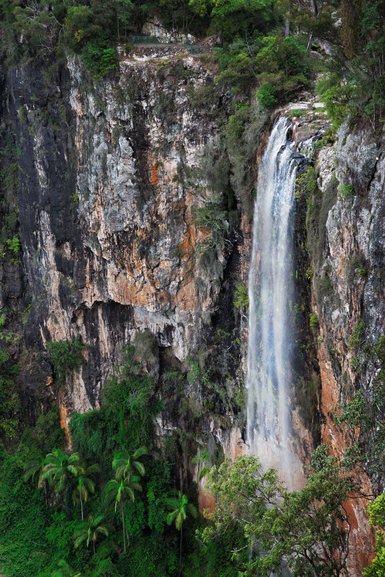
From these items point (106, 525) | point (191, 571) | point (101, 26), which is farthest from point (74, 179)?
point (191, 571)

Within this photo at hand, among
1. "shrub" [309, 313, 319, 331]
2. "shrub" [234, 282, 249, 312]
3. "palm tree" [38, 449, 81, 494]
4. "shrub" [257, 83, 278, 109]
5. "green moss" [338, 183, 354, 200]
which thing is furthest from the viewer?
Result: "palm tree" [38, 449, 81, 494]

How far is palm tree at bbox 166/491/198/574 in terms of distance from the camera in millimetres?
15125

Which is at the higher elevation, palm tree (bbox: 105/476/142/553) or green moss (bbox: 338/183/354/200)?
green moss (bbox: 338/183/354/200)

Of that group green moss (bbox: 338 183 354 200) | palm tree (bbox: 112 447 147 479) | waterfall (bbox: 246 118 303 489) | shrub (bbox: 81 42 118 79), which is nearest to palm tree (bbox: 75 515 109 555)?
palm tree (bbox: 112 447 147 479)

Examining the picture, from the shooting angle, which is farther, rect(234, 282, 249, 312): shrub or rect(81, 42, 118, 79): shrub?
rect(81, 42, 118, 79): shrub

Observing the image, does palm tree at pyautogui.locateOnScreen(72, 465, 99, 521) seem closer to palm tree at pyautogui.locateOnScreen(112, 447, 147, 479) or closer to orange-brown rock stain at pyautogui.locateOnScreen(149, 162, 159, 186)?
palm tree at pyautogui.locateOnScreen(112, 447, 147, 479)

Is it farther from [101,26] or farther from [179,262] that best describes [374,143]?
[101,26]

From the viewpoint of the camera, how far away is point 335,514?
7145 mm

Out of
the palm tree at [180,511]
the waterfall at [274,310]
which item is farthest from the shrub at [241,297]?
the palm tree at [180,511]

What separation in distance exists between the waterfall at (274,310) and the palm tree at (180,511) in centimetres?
335

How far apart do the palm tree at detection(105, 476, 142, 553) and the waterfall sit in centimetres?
427

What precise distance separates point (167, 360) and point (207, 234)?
4.75m

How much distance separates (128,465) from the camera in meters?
15.9

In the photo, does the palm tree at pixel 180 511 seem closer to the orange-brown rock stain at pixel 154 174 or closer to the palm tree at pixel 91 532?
the palm tree at pixel 91 532
